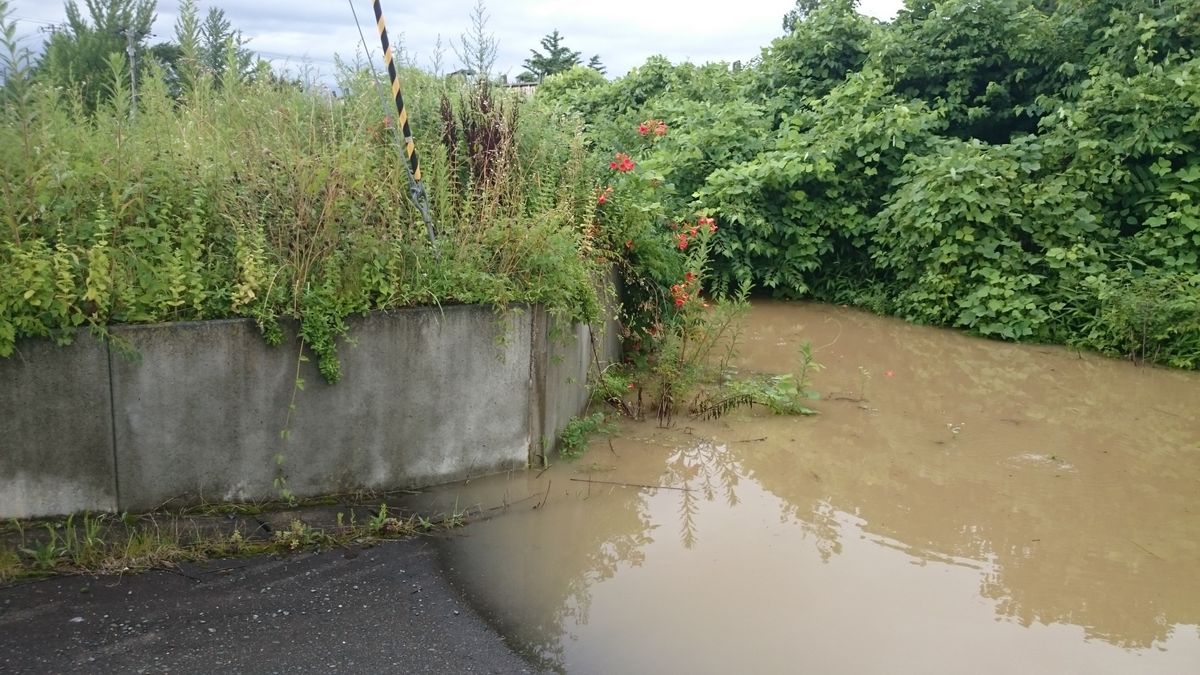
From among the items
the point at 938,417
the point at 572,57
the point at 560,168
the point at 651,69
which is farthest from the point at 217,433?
the point at 572,57

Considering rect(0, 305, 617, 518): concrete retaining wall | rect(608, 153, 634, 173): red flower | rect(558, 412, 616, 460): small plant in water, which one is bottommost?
rect(558, 412, 616, 460): small plant in water

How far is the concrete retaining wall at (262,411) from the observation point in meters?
4.51

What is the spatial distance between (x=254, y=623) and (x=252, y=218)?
2194mm

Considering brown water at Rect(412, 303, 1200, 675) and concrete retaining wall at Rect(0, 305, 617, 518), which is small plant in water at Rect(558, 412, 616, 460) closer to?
brown water at Rect(412, 303, 1200, 675)

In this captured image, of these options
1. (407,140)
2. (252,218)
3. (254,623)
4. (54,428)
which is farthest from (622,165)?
(254,623)

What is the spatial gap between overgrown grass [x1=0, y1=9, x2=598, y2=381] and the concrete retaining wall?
0.44ft

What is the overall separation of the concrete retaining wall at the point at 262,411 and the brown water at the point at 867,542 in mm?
351

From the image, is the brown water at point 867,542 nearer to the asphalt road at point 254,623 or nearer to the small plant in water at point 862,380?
the small plant in water at point 862,380

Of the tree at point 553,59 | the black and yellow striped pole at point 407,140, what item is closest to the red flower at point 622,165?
the black and yellow striped pole at point 407,140

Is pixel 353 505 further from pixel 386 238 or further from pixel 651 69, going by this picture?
pixel 651 69

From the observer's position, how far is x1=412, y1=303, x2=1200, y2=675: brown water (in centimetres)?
409

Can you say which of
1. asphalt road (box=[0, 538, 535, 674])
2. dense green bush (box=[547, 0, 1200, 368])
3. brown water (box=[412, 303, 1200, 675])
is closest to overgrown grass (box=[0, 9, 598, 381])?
asphalt road (box=[0, 538, 535, 674])

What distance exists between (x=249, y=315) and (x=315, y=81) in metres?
2.84

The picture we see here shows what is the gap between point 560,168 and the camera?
6.95 meters
